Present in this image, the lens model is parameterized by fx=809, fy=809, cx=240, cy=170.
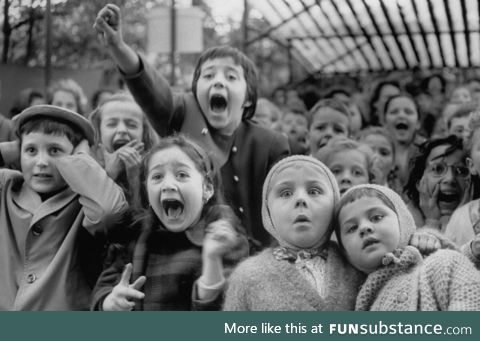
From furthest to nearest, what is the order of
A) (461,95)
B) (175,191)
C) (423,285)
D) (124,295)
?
(461,95), (175,191), (124,295), (423,285)

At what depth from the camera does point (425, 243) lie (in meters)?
2.90

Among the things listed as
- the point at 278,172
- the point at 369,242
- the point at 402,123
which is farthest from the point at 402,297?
the point at 402,123

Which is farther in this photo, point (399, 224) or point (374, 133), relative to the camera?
point (374, 133)

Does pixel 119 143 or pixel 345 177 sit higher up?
pixel 119 143

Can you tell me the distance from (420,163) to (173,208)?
1721mm

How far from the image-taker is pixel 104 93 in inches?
251

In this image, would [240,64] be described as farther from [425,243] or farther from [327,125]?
[425,243]

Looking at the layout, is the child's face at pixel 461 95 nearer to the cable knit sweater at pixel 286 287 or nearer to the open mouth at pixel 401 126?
the open mouth at pixel 401 126

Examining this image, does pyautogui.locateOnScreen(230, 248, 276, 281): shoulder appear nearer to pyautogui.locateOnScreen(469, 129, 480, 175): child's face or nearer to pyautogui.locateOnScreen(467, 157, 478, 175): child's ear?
pyautogui.locateOnScreen(469, 129, 480, 175): child's face

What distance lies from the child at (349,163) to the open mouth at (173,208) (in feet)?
3.63

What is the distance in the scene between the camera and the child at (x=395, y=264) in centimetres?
278

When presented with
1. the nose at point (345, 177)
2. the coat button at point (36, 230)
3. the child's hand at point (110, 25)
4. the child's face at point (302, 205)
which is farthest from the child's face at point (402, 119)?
the coat button at point (36, 230)

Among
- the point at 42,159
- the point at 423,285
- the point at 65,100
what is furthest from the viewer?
the point at 65,100
